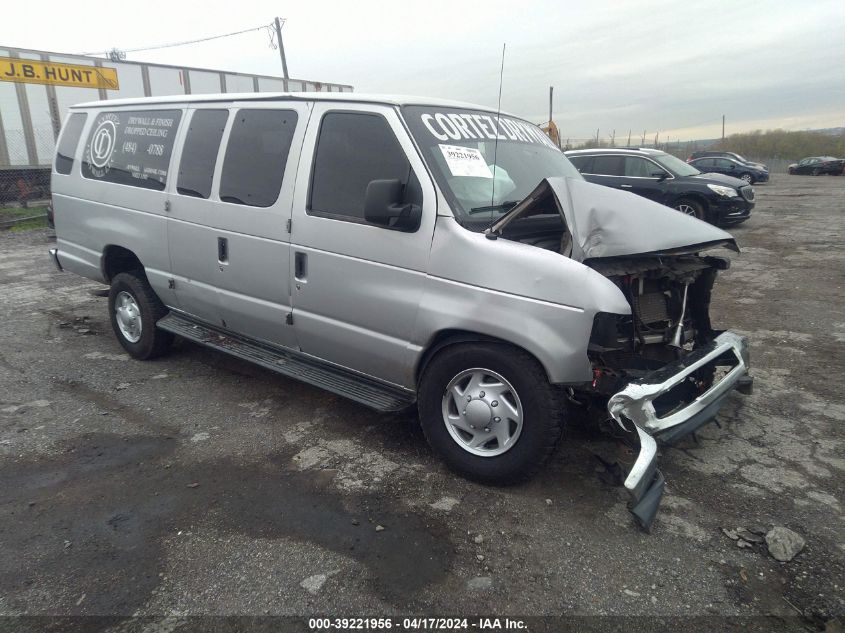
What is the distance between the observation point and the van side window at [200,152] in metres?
4.30

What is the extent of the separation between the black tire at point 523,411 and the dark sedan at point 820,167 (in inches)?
1501

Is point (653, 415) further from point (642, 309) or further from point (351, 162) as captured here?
point (351, 162)

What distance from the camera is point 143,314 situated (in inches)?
200

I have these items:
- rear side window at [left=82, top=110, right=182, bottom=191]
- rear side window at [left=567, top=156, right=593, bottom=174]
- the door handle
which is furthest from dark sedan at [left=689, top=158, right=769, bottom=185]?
the door handle

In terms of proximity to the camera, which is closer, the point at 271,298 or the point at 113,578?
the point at 113,578

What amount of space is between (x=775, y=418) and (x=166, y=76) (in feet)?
52.3

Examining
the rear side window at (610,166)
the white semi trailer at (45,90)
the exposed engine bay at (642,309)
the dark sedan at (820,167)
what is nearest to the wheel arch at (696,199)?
the rear side window at (610,166)

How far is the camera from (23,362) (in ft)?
17.1

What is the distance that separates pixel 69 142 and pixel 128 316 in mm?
1754

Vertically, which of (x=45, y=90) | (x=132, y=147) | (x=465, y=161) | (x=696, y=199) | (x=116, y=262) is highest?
(x=45, y=90)

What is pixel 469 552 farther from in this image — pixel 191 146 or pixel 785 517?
pixel 191 146

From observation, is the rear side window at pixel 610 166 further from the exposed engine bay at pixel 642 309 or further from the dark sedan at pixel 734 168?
the dark sedan at pixel 734 168

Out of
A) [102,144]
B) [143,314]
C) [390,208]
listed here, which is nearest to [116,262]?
Answer: [143,314]

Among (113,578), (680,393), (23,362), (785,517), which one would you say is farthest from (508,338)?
(23,362)
